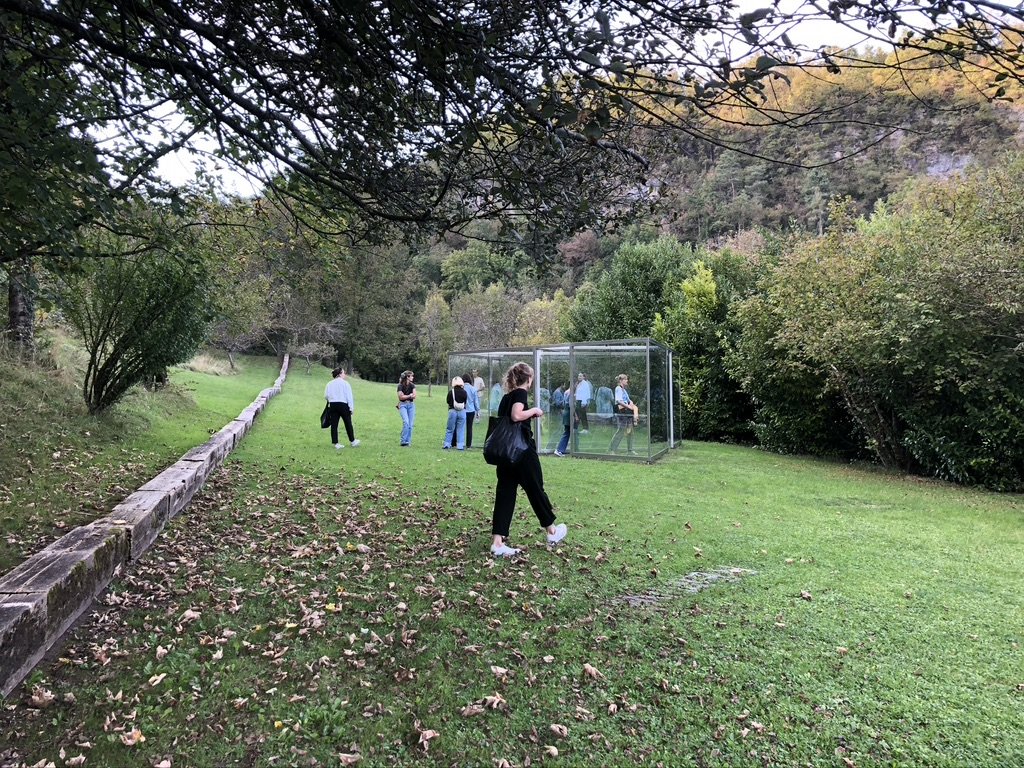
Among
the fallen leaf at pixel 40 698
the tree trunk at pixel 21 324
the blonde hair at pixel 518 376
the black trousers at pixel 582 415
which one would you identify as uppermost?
the tree trunk at pixel 21 324

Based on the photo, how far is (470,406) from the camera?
568 inches

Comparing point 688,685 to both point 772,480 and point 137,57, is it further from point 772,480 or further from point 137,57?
point 772,480

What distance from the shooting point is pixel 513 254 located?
5164 millimetres

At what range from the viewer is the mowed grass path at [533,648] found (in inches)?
119

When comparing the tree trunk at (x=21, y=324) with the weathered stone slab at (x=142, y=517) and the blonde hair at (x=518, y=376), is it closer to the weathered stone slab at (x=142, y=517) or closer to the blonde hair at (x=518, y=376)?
the weathered stone slab at (x=142, y=517)

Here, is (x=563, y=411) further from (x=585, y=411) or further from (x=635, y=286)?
(x=635, y=286)

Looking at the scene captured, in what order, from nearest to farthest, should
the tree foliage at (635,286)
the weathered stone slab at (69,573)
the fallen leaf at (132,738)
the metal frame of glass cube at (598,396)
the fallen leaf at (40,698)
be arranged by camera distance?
the fallen leaf at (132,738)
the fallen leaf at (40,698)
the weathered stone slab at (69,573)
the metal frame of glass cube at (598,396)
the tree foliage at (635,286)

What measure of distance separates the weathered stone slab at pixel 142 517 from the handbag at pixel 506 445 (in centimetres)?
315

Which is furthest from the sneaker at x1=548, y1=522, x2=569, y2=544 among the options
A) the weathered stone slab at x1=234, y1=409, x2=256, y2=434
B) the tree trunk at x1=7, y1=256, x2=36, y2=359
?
the tree trunk at x1=7, y1=256, x2=36, y2=359

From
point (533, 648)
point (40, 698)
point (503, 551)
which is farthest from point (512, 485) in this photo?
point (40, 698)

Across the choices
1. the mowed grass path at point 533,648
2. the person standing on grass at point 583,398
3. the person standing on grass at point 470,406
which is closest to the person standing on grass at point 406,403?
the person standing on grass at point 470,406

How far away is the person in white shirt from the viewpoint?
14.2 m

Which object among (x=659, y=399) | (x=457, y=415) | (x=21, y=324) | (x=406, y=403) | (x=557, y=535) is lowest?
(x=557, y=535)

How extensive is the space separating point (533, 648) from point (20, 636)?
9.72ft
